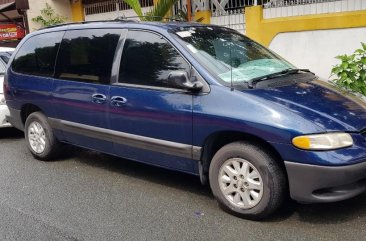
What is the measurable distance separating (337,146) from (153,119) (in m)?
1.74

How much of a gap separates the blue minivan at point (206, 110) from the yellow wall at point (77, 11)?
30.7 feet

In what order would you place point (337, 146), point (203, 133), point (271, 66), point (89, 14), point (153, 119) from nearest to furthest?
point (337, 146) → point (203, 133) → point (153, 119) → point (271, 66) → point (89, 14)

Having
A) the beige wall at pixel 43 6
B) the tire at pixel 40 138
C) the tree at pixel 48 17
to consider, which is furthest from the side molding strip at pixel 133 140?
the beige wall at pixel 43 6

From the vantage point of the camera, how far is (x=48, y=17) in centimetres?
1555

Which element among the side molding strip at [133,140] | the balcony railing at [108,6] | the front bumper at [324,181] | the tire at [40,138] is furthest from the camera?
the balcony railing at [108,6]

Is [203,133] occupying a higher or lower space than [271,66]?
lower

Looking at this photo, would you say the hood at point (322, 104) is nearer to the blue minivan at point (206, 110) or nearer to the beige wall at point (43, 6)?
the blue minivan at point (206, 110)

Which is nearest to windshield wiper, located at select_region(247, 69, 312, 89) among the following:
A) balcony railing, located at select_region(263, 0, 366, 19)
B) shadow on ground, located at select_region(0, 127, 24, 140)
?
balcony railing, located at select_region(263, 0, 366, 19)

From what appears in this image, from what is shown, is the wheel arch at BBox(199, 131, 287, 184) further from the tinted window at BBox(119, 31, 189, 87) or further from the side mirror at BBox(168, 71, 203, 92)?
the tinted window at BBox(119, 31, 189, 87)

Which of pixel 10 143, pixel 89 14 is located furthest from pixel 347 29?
pixel 89 14

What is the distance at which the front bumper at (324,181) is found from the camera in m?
3.56

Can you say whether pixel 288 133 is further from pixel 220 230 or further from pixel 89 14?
pixel 89 14

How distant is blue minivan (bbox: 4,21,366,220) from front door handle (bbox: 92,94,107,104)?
0.06ft

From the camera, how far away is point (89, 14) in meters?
14.6
